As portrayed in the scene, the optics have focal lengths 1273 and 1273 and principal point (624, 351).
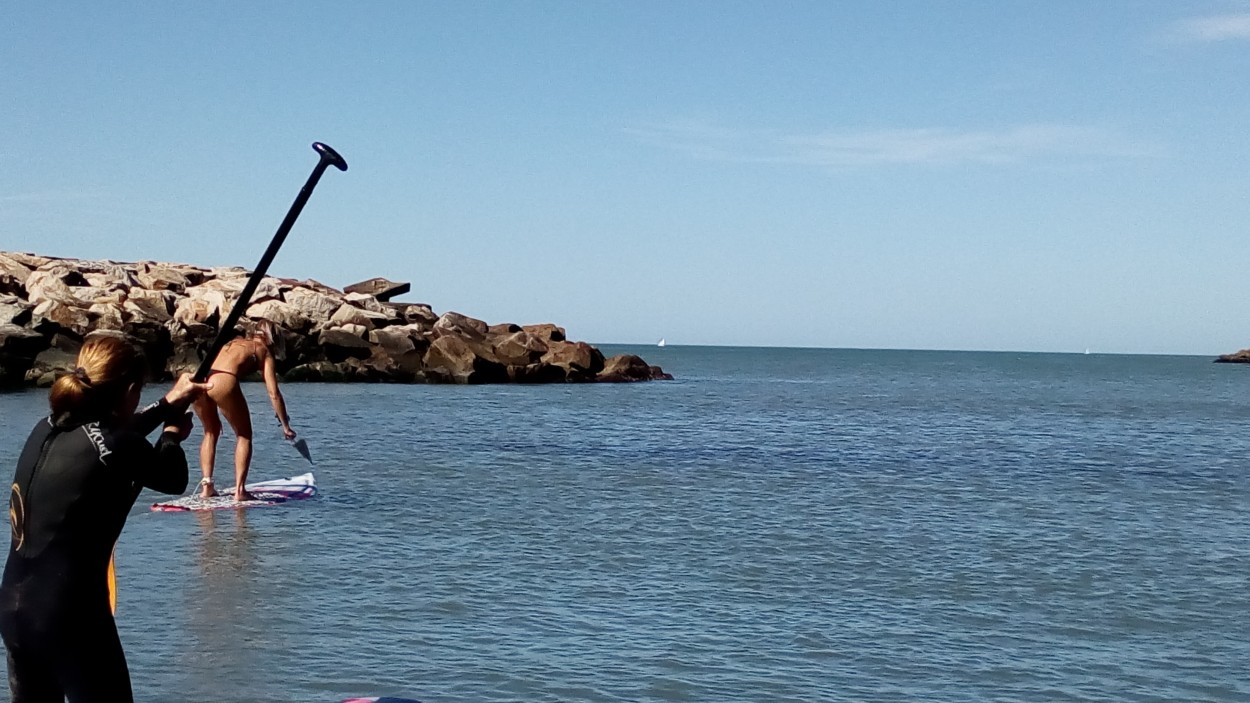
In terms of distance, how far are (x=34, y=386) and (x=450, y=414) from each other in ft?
56.4

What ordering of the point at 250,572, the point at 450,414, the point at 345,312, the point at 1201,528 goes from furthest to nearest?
1. the point at 345,312
2. the point at 450,414
3. the point at 1201,528
4. the point at 250,572

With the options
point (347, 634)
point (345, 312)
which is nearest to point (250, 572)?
point (347, 634)

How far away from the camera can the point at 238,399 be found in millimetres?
15484

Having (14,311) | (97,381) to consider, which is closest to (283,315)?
(14,311)

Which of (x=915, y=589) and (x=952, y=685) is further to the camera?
(x=915, y=589)

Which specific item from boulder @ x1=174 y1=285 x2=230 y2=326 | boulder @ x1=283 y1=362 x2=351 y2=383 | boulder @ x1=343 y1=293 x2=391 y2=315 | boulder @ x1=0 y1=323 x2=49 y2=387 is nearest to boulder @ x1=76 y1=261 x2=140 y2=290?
boulder @ x1=174 y1=285 x2=230 y2=326

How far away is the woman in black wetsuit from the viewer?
14.7ft

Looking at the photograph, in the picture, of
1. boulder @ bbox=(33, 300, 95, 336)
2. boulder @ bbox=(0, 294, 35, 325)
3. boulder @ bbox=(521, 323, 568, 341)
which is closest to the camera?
boulder @ bbox=(0, 294, 35, 325)

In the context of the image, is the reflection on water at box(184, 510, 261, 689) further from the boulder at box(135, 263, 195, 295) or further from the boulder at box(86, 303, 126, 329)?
the boulder at box(135, 263, 195, 295)

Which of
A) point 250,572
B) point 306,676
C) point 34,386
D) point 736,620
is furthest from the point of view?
point 34,386

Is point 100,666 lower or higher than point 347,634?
higher

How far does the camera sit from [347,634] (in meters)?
9.47

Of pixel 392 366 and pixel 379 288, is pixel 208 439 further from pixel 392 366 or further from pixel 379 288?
pixel 379 288

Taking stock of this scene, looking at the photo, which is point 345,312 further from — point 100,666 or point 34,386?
point 100,666
